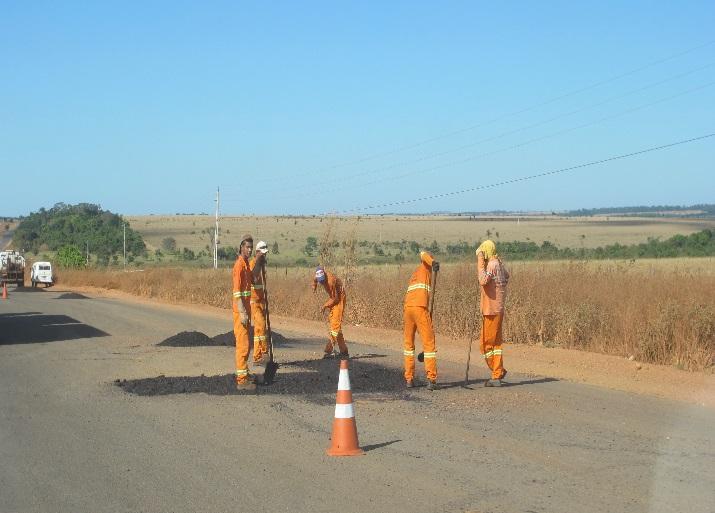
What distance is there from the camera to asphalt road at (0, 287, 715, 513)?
717 cm

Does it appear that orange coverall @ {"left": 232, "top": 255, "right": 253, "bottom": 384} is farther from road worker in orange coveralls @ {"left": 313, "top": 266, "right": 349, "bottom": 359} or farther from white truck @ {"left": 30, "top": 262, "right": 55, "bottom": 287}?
white truck @ {"left": 30, "top": 262, "right": 55, "bottom": 287}

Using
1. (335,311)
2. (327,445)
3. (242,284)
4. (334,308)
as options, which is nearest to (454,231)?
(334,308)

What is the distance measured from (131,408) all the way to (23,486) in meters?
3.77

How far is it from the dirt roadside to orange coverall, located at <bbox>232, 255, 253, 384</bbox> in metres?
4.62

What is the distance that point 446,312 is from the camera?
2256 cm

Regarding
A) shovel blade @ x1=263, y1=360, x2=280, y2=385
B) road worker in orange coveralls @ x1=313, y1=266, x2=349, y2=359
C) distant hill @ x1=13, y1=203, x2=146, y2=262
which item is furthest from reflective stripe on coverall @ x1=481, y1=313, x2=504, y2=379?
distant hill @ x1=13, y1=203, x2=146, y2=262

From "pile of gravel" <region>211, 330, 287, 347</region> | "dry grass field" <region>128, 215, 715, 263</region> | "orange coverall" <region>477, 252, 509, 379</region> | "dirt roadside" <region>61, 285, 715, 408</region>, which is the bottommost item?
"dirt roadside" <region>61, 285, 715, 408</region>

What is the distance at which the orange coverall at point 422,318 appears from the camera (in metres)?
12.5

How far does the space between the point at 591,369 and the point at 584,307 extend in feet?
12.6

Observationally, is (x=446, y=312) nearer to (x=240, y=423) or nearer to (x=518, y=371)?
(x=518, y=371)

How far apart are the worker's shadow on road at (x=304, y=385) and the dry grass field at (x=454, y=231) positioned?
59.8 meters

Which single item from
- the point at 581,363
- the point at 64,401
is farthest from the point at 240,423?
the point at 581,363

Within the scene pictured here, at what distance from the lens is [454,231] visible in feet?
356

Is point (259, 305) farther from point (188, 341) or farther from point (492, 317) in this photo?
point (188, 341)
